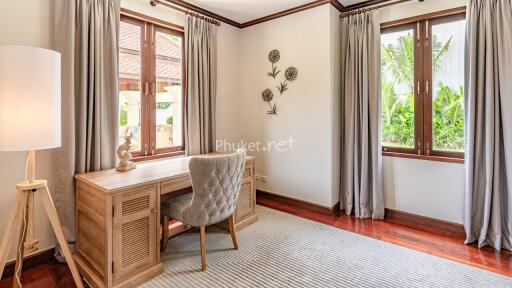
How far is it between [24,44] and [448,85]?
3834 millimetres

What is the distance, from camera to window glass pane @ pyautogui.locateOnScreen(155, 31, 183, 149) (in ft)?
9.90

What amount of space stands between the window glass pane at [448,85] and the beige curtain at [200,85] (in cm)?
251

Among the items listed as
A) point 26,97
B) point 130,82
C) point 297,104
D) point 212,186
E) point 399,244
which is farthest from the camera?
point 297,104

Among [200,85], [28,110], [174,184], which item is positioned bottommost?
[174,184]

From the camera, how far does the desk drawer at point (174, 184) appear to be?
84.4 inches

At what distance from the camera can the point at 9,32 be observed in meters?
1.97

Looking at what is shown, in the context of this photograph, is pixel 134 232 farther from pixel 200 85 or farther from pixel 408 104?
pixel 408 104

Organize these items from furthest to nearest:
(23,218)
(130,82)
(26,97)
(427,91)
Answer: (427,91) → (130,82) → (23,218) → (26,97)

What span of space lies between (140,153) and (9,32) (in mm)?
1410

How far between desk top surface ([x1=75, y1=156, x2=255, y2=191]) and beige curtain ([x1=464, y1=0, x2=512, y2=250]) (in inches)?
106

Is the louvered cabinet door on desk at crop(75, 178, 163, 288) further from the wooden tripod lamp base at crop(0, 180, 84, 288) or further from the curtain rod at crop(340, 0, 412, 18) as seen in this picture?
the curtain rod at crop(340, 0, 412, 18)

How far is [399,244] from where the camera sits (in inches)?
100

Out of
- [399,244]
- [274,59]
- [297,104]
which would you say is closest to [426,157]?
[399,244]

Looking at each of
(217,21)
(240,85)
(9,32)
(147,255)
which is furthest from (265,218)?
(9,32)
